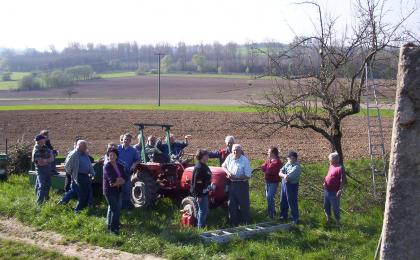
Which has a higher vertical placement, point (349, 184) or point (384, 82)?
point (384, 82)

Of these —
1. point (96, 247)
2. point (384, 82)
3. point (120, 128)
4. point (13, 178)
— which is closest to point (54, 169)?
point (13, 178)

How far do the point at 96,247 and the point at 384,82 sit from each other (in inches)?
297

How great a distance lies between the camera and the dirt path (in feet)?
28.4

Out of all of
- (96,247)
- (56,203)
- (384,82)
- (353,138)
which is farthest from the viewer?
(353,138)

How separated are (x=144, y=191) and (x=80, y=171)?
1.37 meters

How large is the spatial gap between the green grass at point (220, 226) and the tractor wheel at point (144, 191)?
0.72 ft

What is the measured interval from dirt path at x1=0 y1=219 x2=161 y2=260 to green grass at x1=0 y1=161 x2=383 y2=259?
0.56 ft

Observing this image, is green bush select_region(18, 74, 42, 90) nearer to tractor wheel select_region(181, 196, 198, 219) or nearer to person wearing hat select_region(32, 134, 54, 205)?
person wearing hat select_region(32, 134, 54, 205)

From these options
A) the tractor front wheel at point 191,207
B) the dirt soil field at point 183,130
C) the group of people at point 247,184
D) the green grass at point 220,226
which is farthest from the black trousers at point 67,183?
the dirt soil field at point 183,130

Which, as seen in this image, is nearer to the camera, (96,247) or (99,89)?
(96,247)

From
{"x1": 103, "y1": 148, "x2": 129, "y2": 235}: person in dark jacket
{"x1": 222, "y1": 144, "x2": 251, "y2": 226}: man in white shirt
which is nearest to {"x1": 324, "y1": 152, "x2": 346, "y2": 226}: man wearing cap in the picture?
{"x1": 222, "y1": 144, "x2": 251, "y2": 226}: man in white shirt

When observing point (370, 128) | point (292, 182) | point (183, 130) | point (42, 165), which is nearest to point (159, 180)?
point (42, 165)

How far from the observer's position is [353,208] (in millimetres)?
10766

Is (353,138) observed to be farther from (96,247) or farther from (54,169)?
(96,247)
